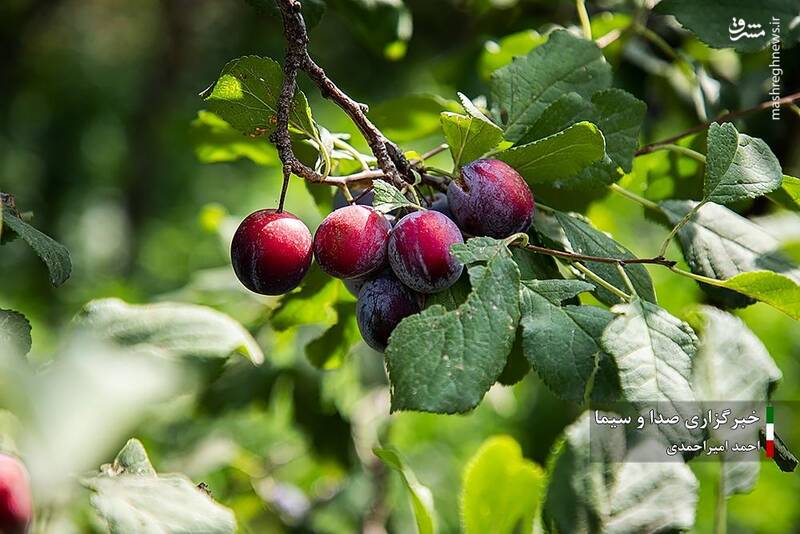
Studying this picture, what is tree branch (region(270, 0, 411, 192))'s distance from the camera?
51cm

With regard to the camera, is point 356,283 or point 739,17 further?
point 739,17

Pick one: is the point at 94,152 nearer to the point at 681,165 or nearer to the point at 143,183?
the point at 143,183

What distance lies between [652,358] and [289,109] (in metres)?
0.27

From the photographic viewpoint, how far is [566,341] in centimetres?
48

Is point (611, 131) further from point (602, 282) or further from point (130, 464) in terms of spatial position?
point (130, 464)

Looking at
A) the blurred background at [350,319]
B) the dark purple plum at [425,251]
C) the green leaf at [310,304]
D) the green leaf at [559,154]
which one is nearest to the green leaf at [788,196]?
the blurred background at [350,319]

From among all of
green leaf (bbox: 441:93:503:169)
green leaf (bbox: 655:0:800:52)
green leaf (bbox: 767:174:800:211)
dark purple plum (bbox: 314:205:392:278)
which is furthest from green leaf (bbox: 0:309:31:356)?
green leaf (bbox: 655:0:800:52)

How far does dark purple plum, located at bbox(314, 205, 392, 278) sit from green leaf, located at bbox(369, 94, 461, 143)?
0.29 meters

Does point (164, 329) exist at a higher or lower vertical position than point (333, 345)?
higher

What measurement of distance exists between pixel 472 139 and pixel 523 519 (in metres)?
0.27

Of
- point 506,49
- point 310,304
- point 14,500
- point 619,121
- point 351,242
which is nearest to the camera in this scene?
point 14,500

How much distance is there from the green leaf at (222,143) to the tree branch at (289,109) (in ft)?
0.66

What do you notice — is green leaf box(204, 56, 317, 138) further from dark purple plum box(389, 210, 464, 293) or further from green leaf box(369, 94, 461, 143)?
green leaf box(369, 94, 461, 143)

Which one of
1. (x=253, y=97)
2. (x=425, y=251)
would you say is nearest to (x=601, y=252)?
(x=425, y=251)
